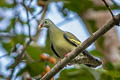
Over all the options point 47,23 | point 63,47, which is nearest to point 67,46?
point 63,47

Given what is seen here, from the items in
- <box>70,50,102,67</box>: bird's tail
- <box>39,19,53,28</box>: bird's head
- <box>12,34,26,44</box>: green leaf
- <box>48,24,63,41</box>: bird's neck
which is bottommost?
<box>12,34,26,44</box>: green leaf

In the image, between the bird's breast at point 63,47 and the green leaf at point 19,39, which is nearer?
the bird's breast at point 63,47

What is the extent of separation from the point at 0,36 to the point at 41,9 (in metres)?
0.76

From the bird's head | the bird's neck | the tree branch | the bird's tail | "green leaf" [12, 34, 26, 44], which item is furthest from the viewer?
"green leaf" [12, 34, 26, 44]

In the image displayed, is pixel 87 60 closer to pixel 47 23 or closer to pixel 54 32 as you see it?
pixel 54 32

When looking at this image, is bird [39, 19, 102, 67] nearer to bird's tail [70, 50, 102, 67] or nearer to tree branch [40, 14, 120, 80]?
bird's tail [70, 50, 102, 67]

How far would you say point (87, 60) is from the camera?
256 centimetres

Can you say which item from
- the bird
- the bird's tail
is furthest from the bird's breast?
the bird's tail

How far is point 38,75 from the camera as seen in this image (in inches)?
116

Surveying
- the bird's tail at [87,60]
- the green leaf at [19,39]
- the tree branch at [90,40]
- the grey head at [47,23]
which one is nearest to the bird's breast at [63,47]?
the bird's tail at [87,60]

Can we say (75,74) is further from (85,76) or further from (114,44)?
(114,44)

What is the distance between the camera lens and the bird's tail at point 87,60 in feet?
8.25

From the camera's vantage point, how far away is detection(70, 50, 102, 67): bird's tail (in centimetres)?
251

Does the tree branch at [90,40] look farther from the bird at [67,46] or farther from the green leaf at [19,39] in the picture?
the green leaf at [19,39]
